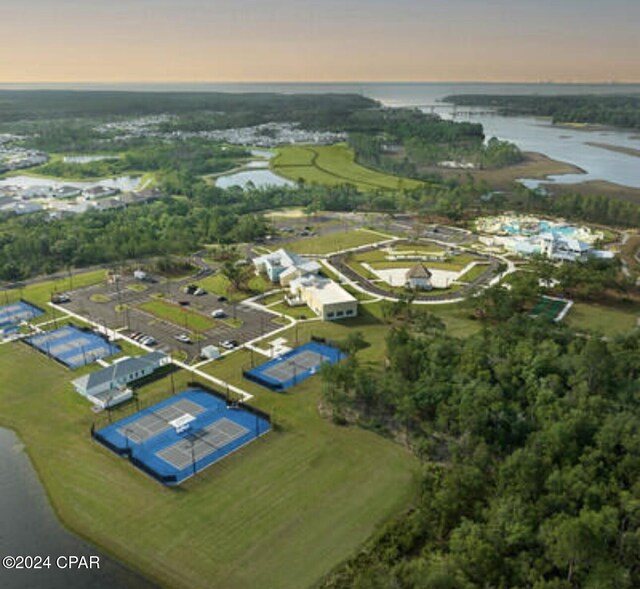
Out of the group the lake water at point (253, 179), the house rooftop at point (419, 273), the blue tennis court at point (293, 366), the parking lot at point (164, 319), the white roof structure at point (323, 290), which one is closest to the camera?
the blue tennis court at point (293, 366)

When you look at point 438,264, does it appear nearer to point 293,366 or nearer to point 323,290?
point 323,290

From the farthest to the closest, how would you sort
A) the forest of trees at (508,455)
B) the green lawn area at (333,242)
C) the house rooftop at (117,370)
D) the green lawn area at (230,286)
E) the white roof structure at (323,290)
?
the green lawn area at (333,242) → the green lawn area at (230,286) → the white roof structure at (323,290) → the house rooftop at (117,370) → the forest of trees at (508,455)

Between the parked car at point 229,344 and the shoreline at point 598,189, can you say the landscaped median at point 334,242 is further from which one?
the shoreline at point 598,189

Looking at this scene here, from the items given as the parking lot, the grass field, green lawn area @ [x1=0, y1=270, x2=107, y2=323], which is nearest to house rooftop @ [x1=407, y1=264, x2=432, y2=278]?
the grass field

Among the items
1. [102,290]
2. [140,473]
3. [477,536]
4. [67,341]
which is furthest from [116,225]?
[477,536]

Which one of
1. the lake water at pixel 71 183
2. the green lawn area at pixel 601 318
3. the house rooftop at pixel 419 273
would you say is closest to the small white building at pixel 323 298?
the house rooftop at pixel 419 273

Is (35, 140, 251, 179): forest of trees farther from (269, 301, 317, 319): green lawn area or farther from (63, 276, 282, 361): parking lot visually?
(269, 301, 317, 319): green lawn area

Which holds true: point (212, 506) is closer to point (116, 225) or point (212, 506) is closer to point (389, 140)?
point (116, 225)
